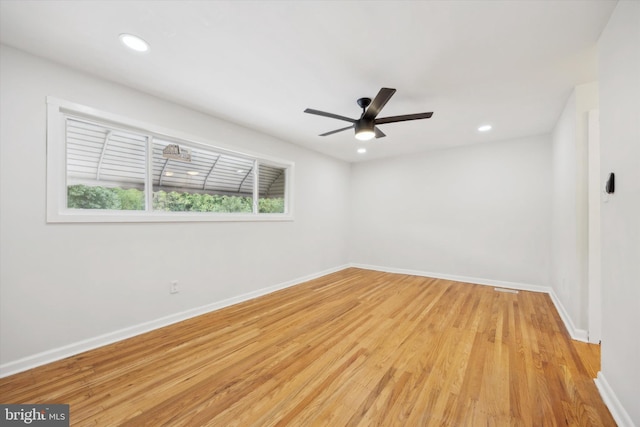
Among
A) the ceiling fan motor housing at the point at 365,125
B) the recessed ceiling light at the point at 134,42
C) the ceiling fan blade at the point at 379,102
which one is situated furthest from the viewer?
the ceiling fan motor housing at the point at 365,125

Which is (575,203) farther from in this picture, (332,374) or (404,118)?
(332,374)

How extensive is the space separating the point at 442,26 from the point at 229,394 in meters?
2.93

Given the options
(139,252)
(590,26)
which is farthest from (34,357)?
(590,26)

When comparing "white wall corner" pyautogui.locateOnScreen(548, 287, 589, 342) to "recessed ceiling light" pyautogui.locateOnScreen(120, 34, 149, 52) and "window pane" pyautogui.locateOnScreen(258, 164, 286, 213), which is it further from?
"recessed ceiling light" pyautogui.locateOnScreen(120, 34, 149, 52)

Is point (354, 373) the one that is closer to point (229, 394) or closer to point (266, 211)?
point (229, 394)

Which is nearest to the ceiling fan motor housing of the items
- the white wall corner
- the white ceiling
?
the white ceiling

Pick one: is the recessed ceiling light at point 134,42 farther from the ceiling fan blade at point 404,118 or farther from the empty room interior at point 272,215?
the ceiling fan blade at point 404,118

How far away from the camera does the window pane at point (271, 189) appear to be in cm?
416

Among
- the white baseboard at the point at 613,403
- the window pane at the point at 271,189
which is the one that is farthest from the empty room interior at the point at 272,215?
the window pane at the point at 271,189

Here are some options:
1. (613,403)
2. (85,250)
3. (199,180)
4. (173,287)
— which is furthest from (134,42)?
(613,403)

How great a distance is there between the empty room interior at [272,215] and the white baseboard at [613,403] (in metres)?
0.01

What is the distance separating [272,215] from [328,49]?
270 centimetres

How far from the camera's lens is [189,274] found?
3.05 m

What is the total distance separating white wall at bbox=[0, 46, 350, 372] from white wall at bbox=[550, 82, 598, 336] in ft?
12.5
